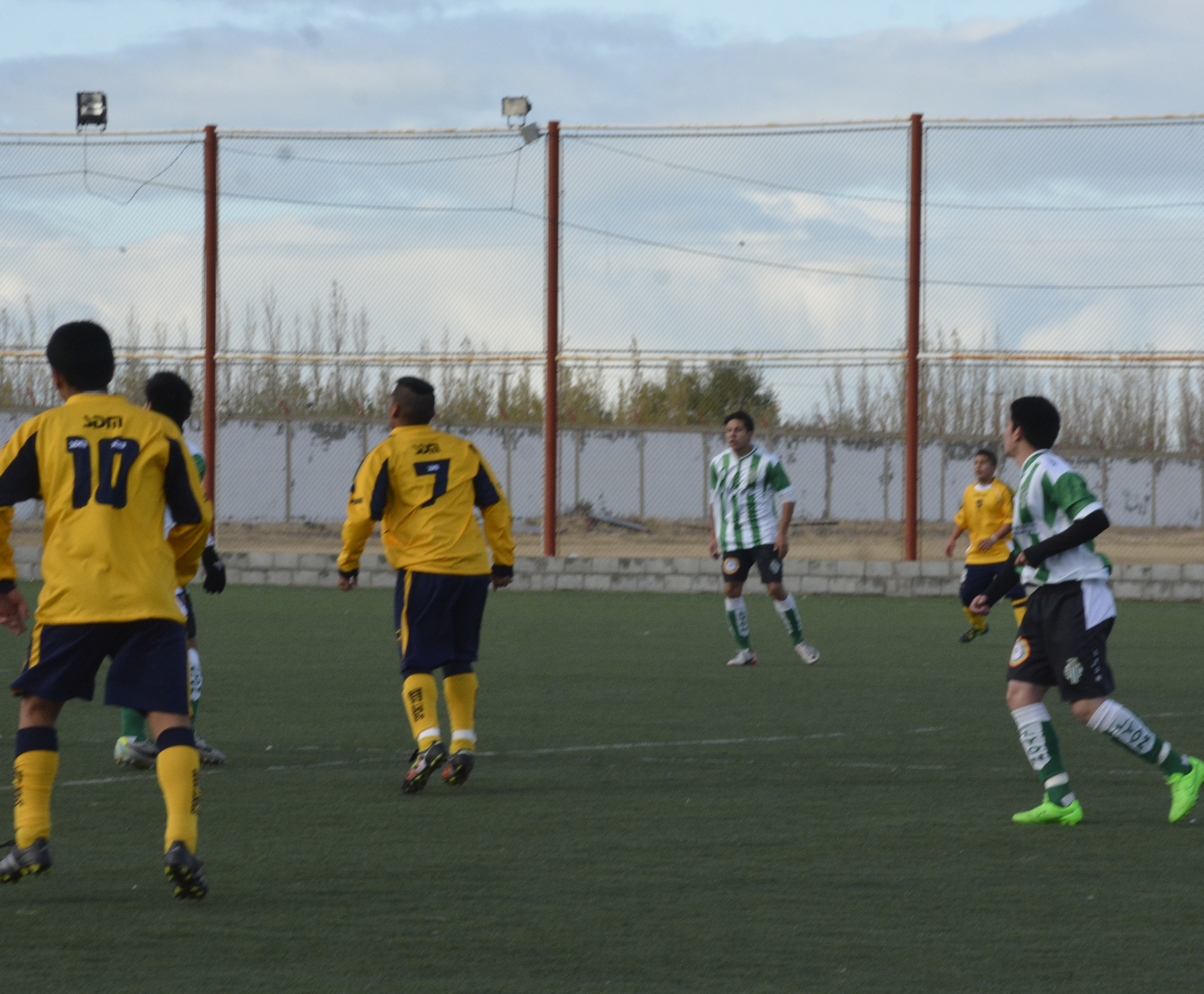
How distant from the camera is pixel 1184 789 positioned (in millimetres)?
6355

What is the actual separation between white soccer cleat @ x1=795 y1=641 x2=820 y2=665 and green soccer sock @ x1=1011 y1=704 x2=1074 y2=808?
579 centimetres

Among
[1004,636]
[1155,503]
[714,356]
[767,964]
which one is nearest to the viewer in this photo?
[767,964]

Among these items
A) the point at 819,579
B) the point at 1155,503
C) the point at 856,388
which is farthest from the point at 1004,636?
the point at 1155,503

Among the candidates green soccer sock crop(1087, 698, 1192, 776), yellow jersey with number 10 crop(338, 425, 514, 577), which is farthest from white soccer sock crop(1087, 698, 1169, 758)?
yellow jersey with number 10 crop(338, 425, 514, 577)

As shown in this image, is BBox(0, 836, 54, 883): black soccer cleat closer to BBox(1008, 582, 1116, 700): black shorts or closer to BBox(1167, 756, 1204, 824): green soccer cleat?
BBox(1008, 582, 1116, 700): black shorts

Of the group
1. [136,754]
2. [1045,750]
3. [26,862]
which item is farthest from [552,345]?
[26,862]

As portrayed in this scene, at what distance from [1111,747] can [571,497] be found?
22.3 meters

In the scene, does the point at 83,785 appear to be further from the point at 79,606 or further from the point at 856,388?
the point at 856,388

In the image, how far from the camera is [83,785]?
7086mm

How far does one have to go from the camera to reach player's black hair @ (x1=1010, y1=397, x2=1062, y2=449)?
6.45m

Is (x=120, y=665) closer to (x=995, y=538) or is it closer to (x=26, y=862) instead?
(x=26, y=862)

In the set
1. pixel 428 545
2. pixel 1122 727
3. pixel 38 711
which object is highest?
pixel 428 545

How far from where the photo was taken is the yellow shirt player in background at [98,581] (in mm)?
4949

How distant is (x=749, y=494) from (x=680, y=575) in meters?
6.90
